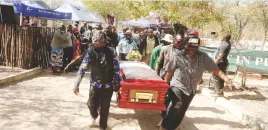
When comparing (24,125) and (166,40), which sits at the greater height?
(166,40)

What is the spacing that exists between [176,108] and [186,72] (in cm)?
59

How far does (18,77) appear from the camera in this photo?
30.3ft

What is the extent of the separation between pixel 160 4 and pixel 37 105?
6.74 m

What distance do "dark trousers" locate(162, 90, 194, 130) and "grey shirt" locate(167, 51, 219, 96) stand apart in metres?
0.11

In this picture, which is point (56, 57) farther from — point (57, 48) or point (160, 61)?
point (160, 61)

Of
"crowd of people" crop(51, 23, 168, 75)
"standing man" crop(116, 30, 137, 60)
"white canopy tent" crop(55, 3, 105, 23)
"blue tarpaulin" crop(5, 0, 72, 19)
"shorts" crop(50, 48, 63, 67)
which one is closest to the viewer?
"standing man" crop(116, 30, 137, 60)

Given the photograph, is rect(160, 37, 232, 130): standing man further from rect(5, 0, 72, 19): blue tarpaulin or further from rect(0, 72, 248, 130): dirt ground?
rect(5, 0, 72, 19): blue tarpaulin

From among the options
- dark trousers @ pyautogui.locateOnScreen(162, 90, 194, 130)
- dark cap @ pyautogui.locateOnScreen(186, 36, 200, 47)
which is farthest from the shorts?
dark cap @ pyautogui.locateOnScreen(186, 36, 200, 47)

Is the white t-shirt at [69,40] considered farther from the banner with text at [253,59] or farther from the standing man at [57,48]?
the banner with text at [253,59]

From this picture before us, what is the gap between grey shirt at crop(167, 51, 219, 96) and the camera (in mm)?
4938

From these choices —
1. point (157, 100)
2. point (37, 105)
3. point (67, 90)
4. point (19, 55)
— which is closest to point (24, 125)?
point (37, 105)

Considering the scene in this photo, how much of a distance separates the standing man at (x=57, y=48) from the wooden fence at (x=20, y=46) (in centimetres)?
53

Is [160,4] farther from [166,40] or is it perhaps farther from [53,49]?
[166,40]

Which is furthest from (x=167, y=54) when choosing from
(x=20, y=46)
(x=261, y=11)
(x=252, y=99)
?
(x=261, y=11)
